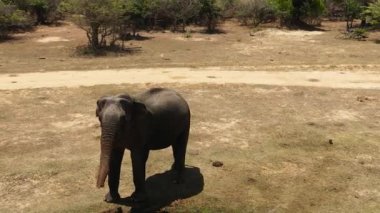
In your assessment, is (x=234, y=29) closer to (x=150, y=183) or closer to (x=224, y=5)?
(x=224, y=5)

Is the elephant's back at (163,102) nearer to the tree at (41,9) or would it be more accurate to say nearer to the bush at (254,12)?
the tree at (41,9)

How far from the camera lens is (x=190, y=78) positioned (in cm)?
2775

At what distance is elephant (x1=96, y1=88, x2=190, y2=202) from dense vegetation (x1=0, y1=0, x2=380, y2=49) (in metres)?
26.4

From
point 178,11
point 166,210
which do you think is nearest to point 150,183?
point 166,210

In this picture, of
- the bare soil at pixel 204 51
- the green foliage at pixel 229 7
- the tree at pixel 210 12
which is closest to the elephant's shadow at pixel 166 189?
the bare soil at pixel 204 51

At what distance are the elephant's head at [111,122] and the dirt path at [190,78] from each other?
1569cm

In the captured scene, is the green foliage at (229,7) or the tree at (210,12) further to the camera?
the green foliage at (229,7)

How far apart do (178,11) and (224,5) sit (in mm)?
9857

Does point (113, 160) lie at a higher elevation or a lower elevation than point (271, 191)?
higher

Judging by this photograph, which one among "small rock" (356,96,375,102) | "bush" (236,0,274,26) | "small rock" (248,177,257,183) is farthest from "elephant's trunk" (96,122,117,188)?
"bush" (236,0,274,26)

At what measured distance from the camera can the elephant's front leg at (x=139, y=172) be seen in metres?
11.8

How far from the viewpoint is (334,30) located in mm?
51219

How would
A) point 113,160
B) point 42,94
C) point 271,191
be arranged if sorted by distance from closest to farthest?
point 113,160
point 271,191
point 42,94

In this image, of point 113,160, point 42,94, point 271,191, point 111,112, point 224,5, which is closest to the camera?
point 111,112
